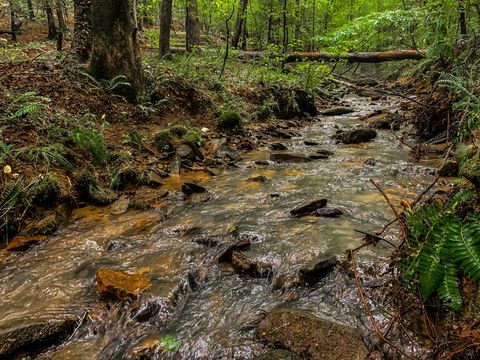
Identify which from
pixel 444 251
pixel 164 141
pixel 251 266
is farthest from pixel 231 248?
pixel 164 141

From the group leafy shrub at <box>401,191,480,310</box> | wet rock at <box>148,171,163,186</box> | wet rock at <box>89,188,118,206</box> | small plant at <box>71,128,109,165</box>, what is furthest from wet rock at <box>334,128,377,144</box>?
leafy shrub at <box>401,191,480,310</box>

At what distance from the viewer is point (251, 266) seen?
344 cm

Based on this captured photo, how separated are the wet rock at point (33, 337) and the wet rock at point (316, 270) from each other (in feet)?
6.58

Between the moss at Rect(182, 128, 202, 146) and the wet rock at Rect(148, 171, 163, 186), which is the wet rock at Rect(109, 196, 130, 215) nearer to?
the wet rock at Rect(148, 171, 163, 186)

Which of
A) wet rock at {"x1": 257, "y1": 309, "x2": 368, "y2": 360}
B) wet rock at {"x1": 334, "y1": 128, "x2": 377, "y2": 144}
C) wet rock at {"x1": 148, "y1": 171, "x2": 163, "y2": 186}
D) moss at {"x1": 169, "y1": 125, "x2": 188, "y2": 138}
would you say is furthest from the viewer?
wet rock at {"x1": 334, "y1": 128, "x2": 377, "y2": 144}

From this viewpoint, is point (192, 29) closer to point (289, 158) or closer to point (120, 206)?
point (289, 158)

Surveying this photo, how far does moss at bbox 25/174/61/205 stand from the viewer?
4.56 meters

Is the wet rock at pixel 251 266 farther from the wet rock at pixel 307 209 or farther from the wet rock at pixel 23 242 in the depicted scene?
the wet rock at pixel 23 242

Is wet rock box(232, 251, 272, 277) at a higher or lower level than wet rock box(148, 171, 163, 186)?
lower

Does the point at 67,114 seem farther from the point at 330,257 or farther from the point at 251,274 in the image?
the point at 330,257

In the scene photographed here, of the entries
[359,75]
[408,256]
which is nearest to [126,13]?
[408,256]

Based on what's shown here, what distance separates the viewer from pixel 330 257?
11.0ft

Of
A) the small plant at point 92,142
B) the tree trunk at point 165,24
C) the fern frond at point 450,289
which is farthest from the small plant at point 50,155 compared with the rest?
the tree trunk at point 165,24

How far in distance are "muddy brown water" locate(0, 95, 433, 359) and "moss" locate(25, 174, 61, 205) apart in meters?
0.41
